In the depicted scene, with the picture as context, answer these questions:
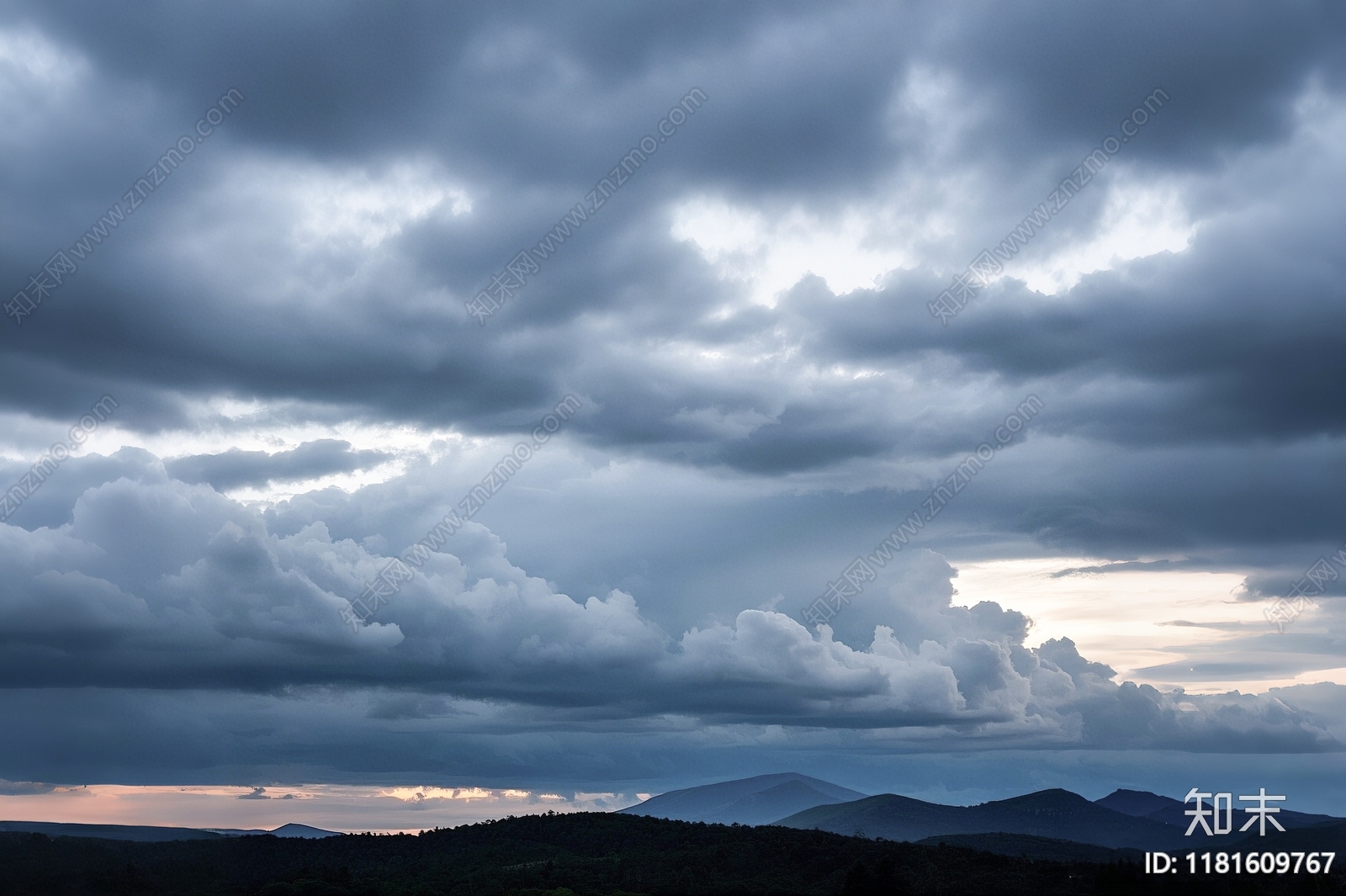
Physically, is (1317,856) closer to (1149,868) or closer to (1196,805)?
(1149,868)

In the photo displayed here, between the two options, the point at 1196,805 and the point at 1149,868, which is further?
the point at 1149,868

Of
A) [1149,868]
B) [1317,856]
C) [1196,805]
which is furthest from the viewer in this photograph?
[1149,868]

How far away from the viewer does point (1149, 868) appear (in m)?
198

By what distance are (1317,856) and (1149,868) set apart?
28905mm

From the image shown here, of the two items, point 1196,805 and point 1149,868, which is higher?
point 1196,805

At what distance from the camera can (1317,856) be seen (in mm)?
178125

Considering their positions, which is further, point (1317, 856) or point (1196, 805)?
point (1317, 856)

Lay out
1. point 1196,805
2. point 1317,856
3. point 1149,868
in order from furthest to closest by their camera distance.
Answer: point 1149,868, point 1317,856, point 1196,805

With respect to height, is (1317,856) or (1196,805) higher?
(1196,805)

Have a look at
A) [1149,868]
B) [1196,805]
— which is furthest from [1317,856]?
[1196,805]

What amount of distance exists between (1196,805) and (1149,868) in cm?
6321
